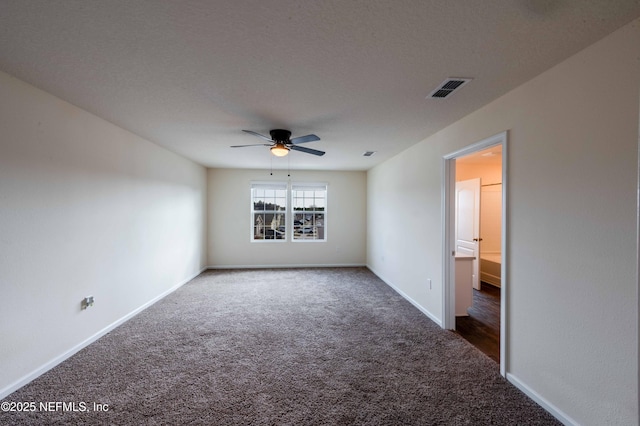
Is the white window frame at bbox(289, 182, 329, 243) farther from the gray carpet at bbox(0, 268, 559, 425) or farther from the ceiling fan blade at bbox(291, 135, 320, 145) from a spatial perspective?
the ceiling fan blade at bbox(291, 135, 320, 145)

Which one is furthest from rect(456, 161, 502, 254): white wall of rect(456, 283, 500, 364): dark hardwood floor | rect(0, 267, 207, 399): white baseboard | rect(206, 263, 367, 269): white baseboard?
rect(0, 267, 207, 399): white baseboard

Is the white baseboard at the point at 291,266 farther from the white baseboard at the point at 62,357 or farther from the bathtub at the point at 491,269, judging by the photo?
the bathtub at the point at 491,269

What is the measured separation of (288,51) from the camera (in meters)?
1.70

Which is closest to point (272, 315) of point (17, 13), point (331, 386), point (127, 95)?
point (331, 386)

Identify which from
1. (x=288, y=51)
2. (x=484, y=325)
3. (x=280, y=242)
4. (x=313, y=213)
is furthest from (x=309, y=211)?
(x=288, y=51)

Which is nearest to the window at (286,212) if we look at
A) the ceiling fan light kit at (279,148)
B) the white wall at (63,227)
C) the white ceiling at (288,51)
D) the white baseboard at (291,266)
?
the white baseboard at (291,266)

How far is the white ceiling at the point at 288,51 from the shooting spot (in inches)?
53.1

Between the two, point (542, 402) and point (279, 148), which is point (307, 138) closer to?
point (279, 148)

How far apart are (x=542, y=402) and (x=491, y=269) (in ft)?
12.0

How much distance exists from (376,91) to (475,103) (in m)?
0.98

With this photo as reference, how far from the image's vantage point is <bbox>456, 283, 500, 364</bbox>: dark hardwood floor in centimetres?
282

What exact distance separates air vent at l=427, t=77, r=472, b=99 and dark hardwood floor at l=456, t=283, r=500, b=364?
2499mm

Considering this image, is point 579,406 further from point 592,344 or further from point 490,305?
point 490,305

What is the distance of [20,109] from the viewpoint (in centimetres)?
211
